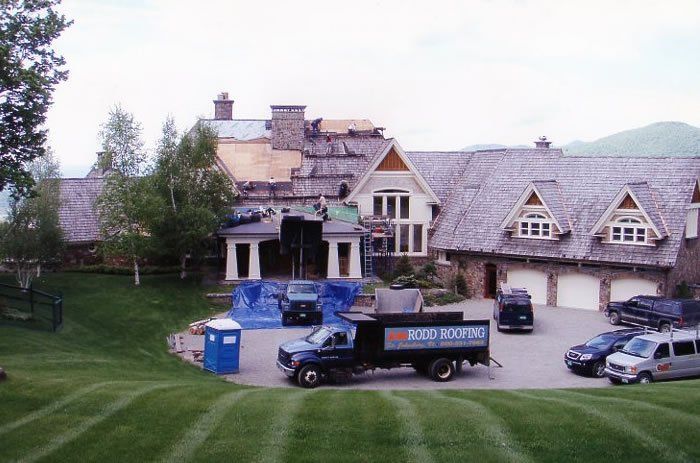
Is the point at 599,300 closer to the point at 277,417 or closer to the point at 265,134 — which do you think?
the point at 277,417

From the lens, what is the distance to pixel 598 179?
45312 mm

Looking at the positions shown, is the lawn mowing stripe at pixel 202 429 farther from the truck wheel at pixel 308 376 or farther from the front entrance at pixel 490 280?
the front entrance at pixel 490 280

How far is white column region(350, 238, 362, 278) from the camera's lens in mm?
46281

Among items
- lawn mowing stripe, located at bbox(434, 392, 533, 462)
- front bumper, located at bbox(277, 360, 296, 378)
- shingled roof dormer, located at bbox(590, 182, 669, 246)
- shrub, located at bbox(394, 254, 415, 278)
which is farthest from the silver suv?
shrub, located at bbox(394, 254, 415, 278)

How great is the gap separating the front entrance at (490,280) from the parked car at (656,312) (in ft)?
28.3

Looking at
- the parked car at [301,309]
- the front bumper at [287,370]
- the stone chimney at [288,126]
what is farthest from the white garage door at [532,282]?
the stone chimney at [288,126]

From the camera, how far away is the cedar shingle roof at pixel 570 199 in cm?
4106

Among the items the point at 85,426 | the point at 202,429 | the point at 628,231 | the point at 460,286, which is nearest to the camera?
the point at 85,426

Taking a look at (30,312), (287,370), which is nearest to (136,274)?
(30,312)

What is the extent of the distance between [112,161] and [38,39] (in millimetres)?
15350

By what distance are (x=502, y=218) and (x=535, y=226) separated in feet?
8.11

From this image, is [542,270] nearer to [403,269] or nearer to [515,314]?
[403,269]

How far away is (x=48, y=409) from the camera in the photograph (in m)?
17.8

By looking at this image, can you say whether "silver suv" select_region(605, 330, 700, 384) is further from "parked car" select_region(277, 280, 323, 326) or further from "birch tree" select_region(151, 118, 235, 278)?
"birch tree" select_region(151, 118, 235, 278)
